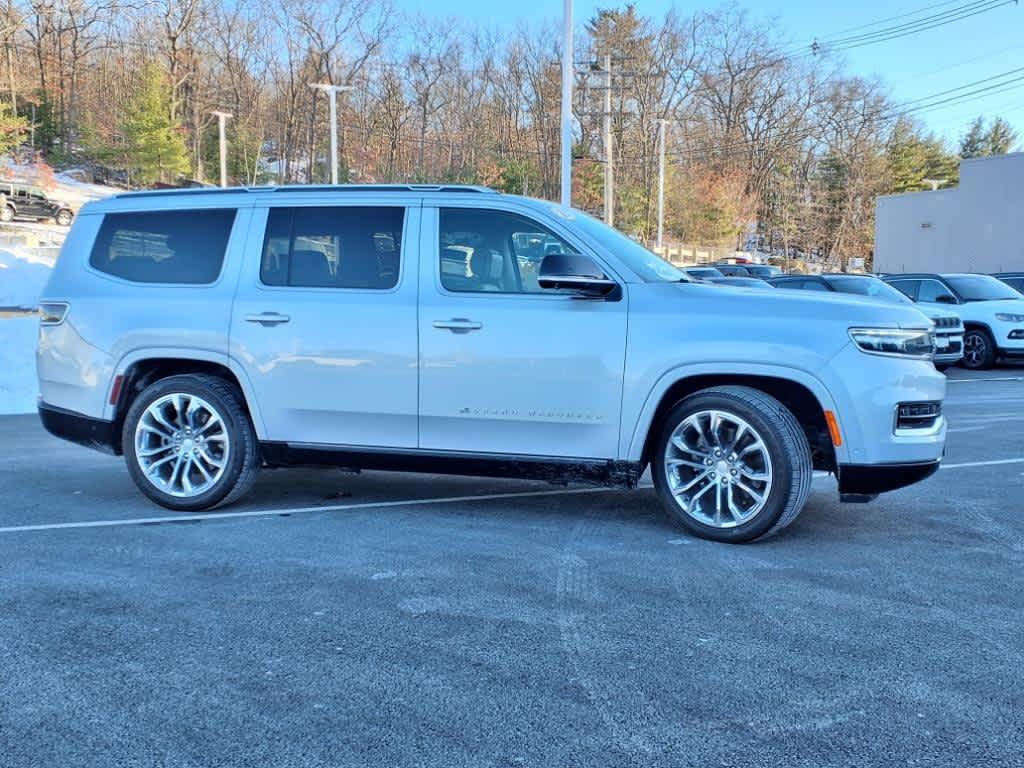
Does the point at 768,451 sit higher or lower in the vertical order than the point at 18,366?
higher

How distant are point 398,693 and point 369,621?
0.69 m

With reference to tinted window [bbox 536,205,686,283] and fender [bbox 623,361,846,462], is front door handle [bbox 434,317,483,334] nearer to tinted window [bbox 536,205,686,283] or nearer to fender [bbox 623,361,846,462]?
tinted window [bbox 536,205,686,283]

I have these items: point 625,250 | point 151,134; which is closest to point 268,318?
point 625,250

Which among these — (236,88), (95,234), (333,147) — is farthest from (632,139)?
(95,234)

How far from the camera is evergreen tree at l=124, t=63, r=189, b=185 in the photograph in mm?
54875

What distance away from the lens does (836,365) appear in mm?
4590

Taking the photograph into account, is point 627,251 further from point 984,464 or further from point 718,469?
point 984,464

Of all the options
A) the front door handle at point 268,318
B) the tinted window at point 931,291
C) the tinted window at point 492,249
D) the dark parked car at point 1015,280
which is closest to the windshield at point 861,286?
the tinted window at point 931,291

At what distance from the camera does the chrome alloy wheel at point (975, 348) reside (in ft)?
51.1

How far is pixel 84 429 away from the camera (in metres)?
5.75

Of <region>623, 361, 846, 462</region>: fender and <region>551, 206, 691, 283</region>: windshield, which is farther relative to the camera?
<region>551, 206, 691, 283</region>: windshield

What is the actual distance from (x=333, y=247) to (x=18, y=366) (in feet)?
30.5

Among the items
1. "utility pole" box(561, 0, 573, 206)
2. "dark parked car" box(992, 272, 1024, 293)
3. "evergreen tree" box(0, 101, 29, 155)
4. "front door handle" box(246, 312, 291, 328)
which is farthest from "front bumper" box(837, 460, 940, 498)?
"evergreen tree" box(0, 101, 29, 155)

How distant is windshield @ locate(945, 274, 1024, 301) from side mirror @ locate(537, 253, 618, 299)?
532 inches
